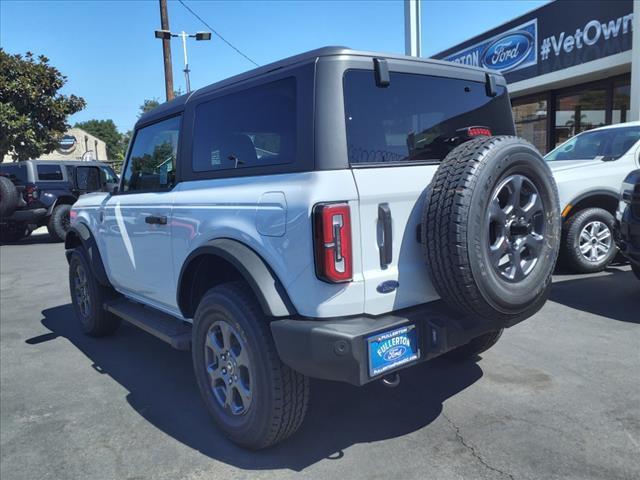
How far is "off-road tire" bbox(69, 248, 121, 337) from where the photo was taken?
4.81m

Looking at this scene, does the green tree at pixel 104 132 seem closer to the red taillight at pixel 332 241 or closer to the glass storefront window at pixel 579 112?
the glass storefront window at pixel 579 112

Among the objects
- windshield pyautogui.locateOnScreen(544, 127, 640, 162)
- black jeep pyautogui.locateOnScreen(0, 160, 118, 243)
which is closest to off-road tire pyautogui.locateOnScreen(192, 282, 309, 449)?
windshield pyautogui.locateOnScreen(544, 127, 640, 162)

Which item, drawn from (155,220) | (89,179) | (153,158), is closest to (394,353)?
(155,220)

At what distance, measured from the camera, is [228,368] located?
2963 mm

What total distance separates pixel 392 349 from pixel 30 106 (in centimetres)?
1867

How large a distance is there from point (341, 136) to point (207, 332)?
4.65 ft

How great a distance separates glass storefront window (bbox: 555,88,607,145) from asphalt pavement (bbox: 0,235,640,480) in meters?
8.94

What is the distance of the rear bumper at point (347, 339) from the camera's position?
2.36 metres

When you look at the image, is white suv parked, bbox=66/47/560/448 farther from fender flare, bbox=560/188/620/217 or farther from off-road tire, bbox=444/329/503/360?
fender flare, bbox=560/188/620/217

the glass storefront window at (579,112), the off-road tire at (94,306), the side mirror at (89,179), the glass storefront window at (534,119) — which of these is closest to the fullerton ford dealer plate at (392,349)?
the off-road tire at (94,306)

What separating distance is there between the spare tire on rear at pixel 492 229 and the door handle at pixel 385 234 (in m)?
0.17

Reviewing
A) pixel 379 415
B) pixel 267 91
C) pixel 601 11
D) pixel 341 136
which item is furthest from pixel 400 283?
pixel 601 11

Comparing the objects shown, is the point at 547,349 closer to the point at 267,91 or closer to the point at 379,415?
the point at 379,415

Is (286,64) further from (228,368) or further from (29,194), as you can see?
(29,194)
